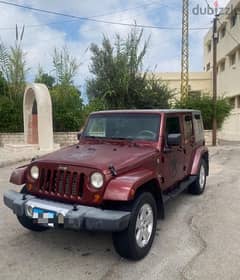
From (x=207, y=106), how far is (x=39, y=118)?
29.4ft

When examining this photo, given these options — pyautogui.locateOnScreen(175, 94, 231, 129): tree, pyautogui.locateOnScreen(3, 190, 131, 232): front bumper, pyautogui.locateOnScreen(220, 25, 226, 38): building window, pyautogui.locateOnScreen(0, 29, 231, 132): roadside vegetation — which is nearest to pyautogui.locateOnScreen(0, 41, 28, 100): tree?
pyautogui.locateOnScreen(0, 29, 231, 132): roadside vegetation

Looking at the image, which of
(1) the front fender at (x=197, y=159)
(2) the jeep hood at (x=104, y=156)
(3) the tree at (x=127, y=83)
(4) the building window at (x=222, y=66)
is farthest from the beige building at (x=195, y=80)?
(2) the jeep hood at (x=104, y=156)

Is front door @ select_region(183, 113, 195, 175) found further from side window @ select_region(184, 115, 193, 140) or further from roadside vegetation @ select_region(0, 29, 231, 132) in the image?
roadside vegetation @ select_region(0, 29, 231, 132)

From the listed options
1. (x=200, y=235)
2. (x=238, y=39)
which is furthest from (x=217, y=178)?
(x=238, y=39)

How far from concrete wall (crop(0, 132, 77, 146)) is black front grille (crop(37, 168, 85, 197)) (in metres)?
12.7

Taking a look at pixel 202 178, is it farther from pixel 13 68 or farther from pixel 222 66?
pixel 222 66

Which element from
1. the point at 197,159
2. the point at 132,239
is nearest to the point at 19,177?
the point at 132,239

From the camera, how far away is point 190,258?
11.8ft

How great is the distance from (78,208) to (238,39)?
24.6 m

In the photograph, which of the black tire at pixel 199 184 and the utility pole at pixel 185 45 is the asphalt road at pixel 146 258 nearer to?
the black tire at pixel 199 184

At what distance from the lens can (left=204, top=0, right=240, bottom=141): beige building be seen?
79.9ft

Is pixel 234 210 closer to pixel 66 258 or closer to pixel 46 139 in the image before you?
pixel 66 258

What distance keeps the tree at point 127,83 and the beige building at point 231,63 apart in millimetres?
6523

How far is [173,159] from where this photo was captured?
4.84 m
